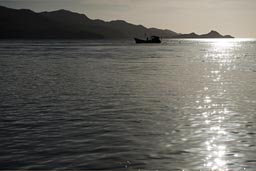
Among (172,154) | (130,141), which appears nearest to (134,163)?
(172,154)

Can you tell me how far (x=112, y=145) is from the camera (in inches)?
682

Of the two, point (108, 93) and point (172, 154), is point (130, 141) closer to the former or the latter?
point (172, 154)

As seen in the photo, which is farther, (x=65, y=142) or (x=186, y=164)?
(x=65, y=142)

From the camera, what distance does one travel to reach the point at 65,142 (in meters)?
17.8

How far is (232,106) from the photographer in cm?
2738

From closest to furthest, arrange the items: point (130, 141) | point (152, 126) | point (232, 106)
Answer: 1. point (130, 141)
2. point (152, 126)
3. point (232, 106)

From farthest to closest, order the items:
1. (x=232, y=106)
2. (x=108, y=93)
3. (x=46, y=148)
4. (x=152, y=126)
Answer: (x=108, y=93) < (x=232, y=106) < (x=152, y=126) < (x=46, y=148)

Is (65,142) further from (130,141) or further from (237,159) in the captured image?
(237,159)

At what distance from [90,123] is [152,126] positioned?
3.38m

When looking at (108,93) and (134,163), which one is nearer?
(134,163)

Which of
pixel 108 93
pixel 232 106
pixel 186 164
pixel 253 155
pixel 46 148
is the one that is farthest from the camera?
pixel 108 93

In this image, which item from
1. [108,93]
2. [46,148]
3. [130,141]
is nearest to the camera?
[46,148]

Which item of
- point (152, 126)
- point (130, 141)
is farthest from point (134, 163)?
point (152, 126)

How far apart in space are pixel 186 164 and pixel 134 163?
74.7 inches
